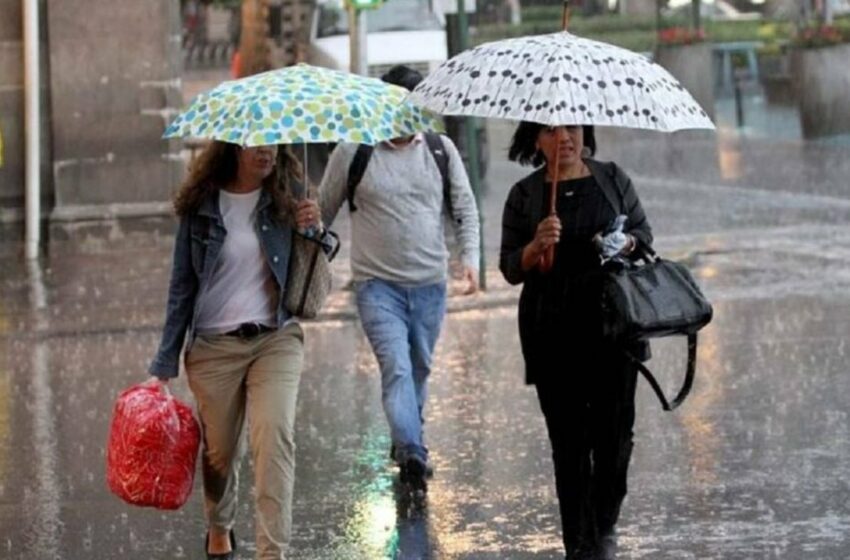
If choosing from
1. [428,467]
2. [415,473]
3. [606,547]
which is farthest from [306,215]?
[428,467]

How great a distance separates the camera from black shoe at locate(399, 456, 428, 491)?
8641mm

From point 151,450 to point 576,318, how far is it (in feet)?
4.96

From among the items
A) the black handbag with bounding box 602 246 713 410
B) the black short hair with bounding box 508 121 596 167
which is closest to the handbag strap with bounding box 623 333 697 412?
the black handbag with bounding box 602 246 713 410

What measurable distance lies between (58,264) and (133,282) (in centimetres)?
130

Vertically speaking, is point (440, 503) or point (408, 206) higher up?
point (408, 206)

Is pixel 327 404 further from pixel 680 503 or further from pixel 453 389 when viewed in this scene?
pixel 680 503

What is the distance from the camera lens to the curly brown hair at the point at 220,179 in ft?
22.7

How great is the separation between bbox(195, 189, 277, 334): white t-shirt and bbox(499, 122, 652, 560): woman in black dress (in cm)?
84

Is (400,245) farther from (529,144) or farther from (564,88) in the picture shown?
(564,88)

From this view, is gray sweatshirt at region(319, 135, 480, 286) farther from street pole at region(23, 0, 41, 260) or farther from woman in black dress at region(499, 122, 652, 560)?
street pole at region(23, 0, 41, 260)

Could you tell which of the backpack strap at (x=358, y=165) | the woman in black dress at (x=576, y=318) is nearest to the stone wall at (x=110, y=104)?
the backpack strap at (x=358, y=165)

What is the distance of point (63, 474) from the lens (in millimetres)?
9180

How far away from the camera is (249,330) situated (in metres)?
6.95

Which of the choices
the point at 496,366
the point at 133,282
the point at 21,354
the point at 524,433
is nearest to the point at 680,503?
the point at 524,433
